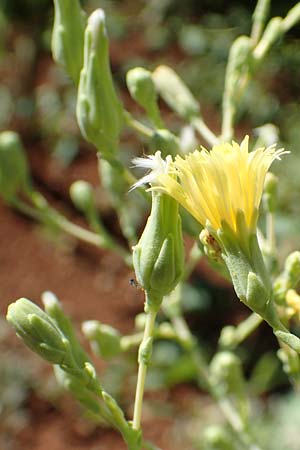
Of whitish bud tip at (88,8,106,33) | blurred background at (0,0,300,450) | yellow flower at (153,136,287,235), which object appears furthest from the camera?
blurred background at (0,0,300,450)

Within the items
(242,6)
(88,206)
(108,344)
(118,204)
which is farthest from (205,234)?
(242,6)

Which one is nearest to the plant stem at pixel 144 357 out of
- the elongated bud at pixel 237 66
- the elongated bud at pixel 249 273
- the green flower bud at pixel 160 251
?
the green flower bud at pixel 160 251

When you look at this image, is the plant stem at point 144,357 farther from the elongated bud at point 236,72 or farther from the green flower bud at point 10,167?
the green flower bud at point 10,167

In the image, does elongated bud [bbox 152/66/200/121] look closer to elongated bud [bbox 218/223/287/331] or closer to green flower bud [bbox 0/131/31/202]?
green flower bud [bbox 0/131/31/202]

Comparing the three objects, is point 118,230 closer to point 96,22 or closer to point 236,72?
point 236,72

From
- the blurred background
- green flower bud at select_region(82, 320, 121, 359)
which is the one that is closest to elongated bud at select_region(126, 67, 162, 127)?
green flower bud at select_region(82, 320, 121, 359)

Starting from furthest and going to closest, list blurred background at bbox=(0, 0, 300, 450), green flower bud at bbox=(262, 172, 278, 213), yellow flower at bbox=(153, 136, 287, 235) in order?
blurred background at bbox=(0, 0, 300, 450)
green flower bud at bbox=(262, 172, 278, 213)
yellow flower at bbox=(153, 136, 287, 235)

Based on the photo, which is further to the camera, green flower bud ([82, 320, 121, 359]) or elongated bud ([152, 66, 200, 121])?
elongated bud ([152, 66, 200, 121])
